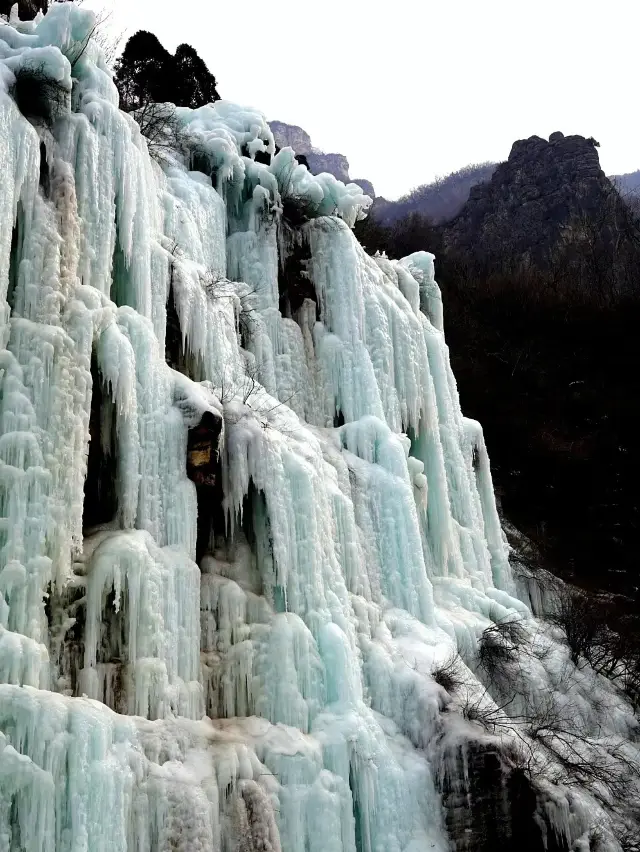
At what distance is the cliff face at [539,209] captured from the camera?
99.2 feet

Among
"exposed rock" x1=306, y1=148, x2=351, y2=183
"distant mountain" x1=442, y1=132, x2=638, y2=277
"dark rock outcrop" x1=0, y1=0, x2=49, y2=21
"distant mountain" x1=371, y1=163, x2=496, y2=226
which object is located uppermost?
"exposed rock" x1=306, y1=148, x2=351, y2=183

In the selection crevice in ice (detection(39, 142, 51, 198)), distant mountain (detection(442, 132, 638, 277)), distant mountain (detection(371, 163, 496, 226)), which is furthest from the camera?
distant mountain (detection(371, 163, 496, 226))

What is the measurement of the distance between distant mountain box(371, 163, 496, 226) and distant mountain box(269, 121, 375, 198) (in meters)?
4.39

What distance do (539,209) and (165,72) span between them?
17.9m

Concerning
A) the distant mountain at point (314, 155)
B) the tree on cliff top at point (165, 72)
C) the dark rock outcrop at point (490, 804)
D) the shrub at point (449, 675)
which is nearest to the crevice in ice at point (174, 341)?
the shrub at point (449, 675)

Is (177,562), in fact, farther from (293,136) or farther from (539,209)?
(293,136)

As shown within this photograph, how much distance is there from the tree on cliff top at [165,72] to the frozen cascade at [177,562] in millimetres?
7969

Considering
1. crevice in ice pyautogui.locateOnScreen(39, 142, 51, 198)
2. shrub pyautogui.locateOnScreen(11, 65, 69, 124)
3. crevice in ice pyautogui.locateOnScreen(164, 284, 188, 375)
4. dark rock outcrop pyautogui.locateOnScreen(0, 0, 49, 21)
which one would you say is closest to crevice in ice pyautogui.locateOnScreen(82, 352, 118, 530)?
crevice in ice pyautogui.locateOnScreen(39, 142, 51, 198)

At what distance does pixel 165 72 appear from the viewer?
1823cm

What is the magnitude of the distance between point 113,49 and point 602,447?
1501 centimetres

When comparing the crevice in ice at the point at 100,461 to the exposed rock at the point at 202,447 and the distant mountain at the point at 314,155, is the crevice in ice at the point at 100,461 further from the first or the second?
the distant mountain at the point at 314,155

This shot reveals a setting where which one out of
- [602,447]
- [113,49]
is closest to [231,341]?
[113,49]

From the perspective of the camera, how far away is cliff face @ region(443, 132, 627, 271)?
30.2m

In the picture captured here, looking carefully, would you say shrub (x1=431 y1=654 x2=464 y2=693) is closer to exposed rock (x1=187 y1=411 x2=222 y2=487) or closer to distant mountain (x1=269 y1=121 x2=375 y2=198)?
exposed rock (x1=187 y1=411 x2=222 y2=487)
